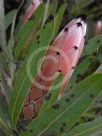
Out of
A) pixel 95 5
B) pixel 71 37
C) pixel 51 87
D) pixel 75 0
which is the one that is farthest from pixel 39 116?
pixel 95 5

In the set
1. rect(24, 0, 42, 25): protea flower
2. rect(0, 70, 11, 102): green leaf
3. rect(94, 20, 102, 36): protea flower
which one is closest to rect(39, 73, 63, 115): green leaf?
rect(0, 70, 11, 102): green leaf

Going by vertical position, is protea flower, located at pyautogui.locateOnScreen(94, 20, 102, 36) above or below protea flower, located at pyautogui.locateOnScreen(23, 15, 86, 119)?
below

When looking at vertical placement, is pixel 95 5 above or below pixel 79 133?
below

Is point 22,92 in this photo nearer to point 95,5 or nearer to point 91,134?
point 91,134

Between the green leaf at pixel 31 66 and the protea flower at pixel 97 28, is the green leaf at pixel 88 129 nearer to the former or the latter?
the green leaf at pixel 31 66

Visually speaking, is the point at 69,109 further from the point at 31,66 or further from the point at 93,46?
the point at 93,46

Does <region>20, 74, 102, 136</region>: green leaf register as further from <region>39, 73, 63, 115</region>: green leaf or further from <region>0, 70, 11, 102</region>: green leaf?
<region>0, 70, 11, 102</region>: green leaf

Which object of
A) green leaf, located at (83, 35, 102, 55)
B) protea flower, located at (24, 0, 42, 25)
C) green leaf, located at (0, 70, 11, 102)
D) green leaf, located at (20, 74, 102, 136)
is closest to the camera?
green leaf, located at (20, 74, 102, 136)
